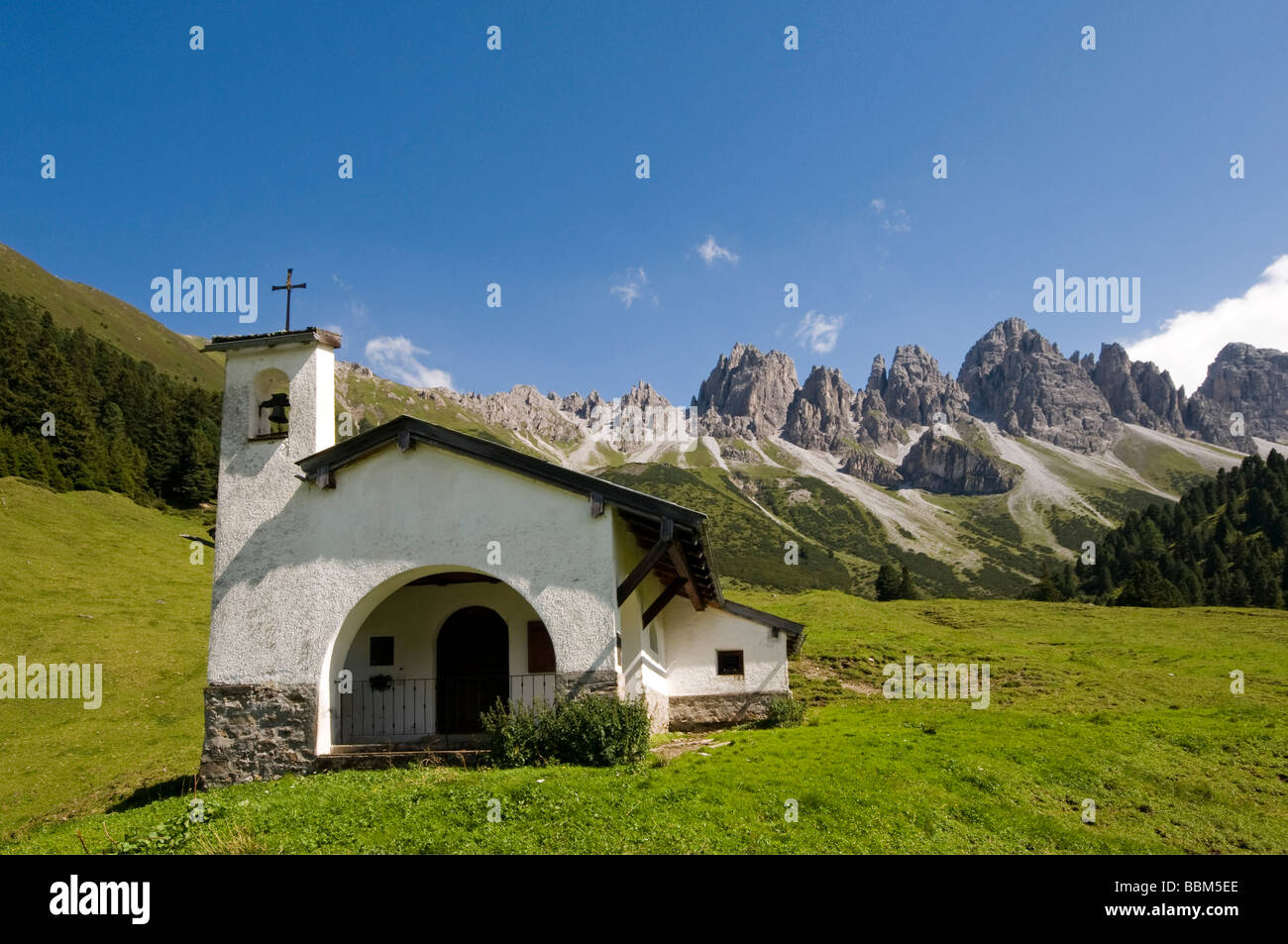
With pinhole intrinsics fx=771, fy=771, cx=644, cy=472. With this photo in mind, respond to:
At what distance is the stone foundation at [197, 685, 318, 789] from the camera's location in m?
14.1

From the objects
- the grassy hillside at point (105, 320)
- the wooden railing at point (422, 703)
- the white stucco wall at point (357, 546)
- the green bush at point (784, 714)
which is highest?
the grassy hillside at point (105, 320)

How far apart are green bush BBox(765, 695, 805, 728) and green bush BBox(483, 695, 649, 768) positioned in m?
7.38

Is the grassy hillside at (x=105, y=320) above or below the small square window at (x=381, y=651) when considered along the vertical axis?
above

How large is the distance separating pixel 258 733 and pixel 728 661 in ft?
37.1

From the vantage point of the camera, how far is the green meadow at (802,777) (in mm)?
9430

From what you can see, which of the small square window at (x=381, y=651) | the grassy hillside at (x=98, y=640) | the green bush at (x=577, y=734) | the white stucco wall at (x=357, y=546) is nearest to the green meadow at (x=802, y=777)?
the grassy hillside at (x=98, y=640)

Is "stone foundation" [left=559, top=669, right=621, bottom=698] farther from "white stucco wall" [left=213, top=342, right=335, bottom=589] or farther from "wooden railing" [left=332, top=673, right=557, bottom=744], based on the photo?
"white stucco wall" [left=213, top=342, right=335, bottom=589]

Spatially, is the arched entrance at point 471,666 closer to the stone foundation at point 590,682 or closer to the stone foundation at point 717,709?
the stone foundation at point 590,682

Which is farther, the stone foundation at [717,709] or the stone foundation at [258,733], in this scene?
the stone foundation at [717,709]

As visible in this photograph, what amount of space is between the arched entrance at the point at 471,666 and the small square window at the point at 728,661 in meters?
6.03

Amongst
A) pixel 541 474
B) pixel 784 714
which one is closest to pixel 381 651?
pixel 541 474

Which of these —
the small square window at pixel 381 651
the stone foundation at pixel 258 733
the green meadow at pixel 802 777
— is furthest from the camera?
the small square window at pixel 381 651

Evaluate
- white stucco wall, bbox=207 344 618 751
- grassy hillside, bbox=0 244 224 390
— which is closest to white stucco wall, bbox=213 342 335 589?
white stucco wall, bbox=207 344 618 751
